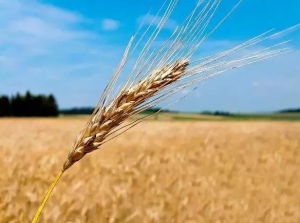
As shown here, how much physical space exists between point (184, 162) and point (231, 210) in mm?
2396

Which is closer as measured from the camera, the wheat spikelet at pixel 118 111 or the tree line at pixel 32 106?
the wheat spikelet at pixel 118 111

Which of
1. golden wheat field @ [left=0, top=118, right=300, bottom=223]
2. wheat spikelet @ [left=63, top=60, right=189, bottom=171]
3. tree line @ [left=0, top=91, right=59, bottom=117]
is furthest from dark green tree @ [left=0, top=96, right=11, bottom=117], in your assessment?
wheat spikelet @ [left=63, top=60, right=189, bottom=171]

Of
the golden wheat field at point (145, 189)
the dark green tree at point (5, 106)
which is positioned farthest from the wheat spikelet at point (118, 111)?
the dark green tree at point (5, 106)

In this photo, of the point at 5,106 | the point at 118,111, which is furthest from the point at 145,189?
the point at 5,106

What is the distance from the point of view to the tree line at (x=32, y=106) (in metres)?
44.0

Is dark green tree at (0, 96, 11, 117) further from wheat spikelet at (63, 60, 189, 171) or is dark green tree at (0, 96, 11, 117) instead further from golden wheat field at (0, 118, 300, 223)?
wheat spikelet at (63, 60, 189, 171)

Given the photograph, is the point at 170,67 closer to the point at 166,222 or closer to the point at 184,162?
the point at 166,222

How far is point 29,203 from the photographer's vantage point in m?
3.91

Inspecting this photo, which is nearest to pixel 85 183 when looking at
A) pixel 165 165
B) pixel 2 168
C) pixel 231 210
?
pixel 2 168

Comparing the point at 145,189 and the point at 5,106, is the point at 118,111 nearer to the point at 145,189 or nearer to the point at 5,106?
the point at 145,189

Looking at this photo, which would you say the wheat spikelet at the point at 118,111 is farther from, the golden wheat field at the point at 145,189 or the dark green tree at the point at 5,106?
the dark green tree at the point at 5,106

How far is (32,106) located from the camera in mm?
44531

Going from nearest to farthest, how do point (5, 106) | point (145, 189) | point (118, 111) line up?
point (118, 111) → point (145, 189) → point (5, 106)

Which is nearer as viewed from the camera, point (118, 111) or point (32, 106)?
point (118, 111)
